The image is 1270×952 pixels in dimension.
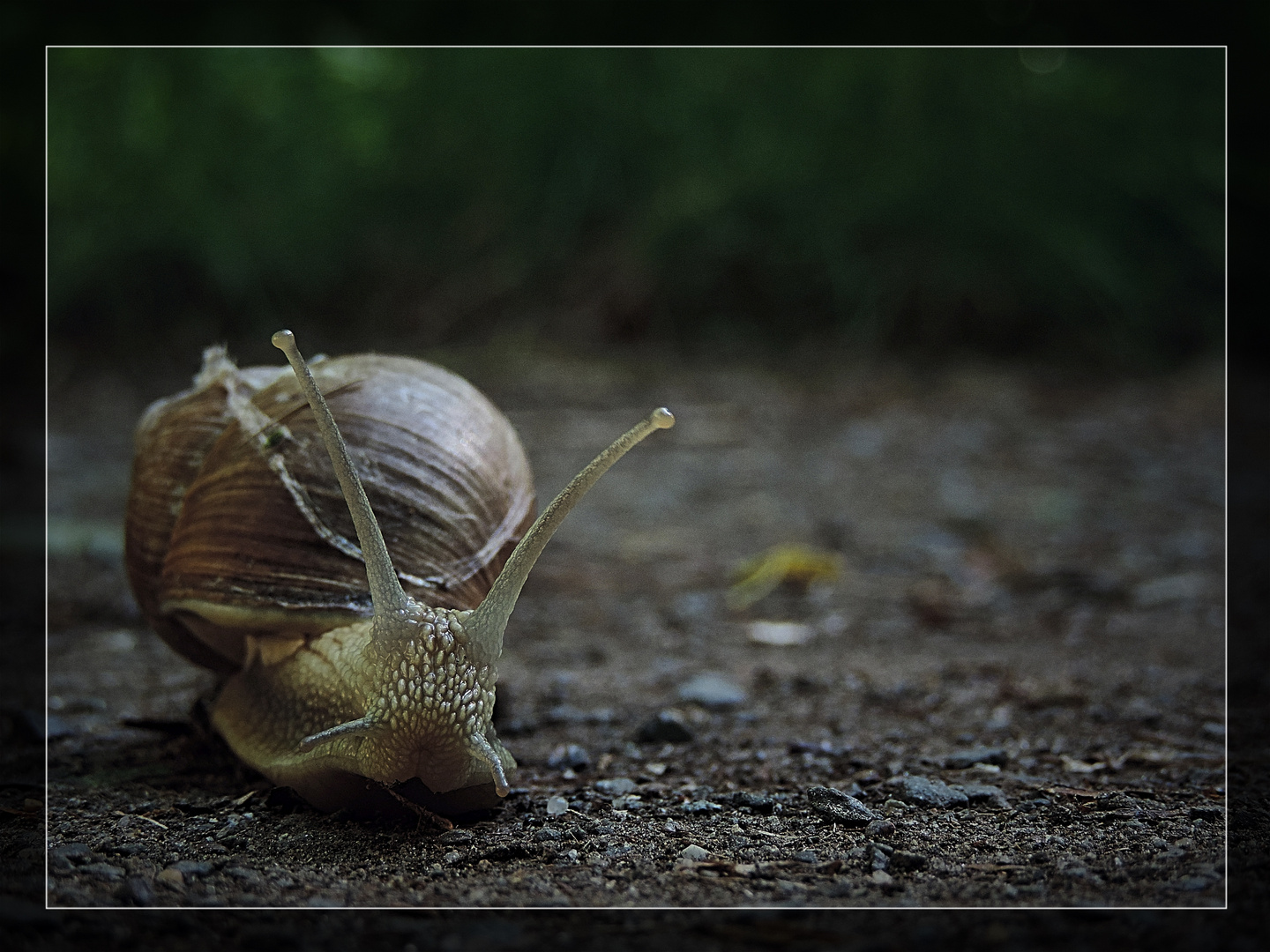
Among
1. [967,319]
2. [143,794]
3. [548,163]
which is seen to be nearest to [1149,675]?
[143,794]

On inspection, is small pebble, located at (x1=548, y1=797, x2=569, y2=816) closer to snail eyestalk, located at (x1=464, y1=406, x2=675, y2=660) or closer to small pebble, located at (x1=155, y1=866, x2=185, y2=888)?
snail eyestalk, located at (x1=464, y1=406, x2=675, y2=660)

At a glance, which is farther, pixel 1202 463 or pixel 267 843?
pixel 1202 463

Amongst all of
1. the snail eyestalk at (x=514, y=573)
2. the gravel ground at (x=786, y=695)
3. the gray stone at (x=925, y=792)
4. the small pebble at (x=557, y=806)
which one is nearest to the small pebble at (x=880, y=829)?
the gravel ground at (x=786, y=695)

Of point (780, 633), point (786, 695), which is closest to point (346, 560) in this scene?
point (786, 695)

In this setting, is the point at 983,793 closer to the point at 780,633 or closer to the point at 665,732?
the point at 665,732

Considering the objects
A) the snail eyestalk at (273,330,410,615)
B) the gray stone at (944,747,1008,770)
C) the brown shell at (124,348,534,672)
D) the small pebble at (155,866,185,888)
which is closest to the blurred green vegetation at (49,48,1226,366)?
the brown shell at (124,348,534,672)
